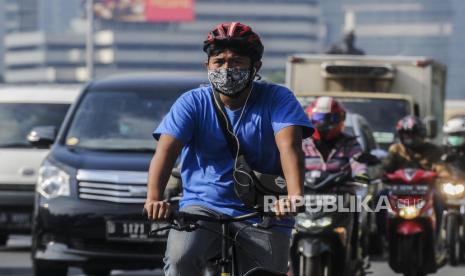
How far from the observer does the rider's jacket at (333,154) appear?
10562 millimetres

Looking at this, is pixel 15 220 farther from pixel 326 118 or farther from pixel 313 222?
pixel 313 222

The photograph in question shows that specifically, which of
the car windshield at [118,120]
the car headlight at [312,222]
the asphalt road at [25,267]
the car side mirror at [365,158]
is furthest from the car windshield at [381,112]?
the car headlight at [312,222]

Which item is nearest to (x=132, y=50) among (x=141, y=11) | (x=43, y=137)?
(x=141, y=11)

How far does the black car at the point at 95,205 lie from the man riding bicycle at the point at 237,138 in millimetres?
4680

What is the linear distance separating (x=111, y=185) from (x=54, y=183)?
44cm

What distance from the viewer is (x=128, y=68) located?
189m

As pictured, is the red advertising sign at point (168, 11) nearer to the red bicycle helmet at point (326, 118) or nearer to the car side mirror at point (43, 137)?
the car side mirror at point (43, 137)

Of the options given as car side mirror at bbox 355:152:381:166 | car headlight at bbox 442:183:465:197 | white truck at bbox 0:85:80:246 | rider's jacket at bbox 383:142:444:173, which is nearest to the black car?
car side mirror at bbox 355:152:381:166

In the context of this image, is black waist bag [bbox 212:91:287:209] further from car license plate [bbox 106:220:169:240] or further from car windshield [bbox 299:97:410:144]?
car windshield [bbox 299:97:410:144]

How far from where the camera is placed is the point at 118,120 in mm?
12000

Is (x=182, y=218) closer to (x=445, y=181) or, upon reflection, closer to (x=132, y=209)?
(x=132, y=209)

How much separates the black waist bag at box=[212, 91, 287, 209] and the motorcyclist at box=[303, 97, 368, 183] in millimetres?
4597

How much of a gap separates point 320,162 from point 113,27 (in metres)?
186

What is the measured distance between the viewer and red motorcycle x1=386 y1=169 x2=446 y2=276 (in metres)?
11.9
